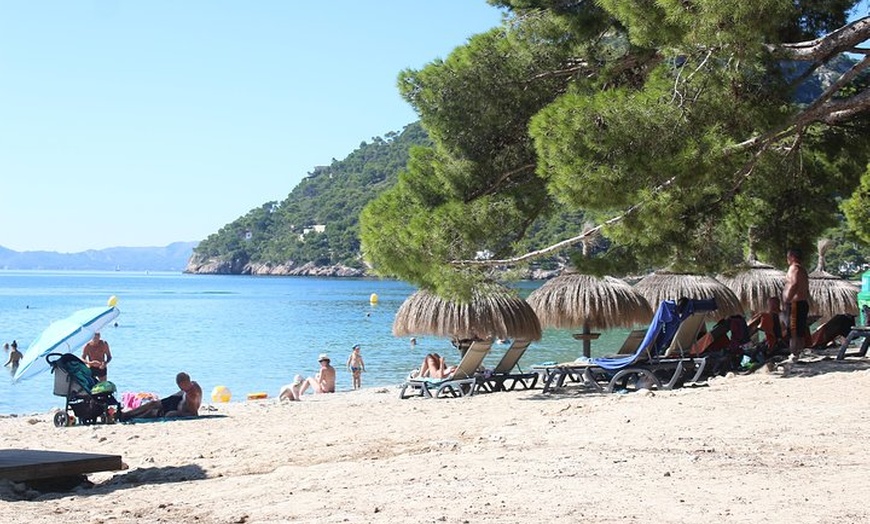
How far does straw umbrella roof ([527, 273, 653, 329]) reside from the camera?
1462 cm

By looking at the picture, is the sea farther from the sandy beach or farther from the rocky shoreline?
the rocky shoreline

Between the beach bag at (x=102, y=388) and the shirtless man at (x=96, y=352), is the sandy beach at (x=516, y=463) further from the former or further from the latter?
the shirtless man at (x=96, y=352)

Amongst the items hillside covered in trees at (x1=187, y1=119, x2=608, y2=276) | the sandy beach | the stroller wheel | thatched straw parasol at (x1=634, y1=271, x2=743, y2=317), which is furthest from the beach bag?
hillside covered in trees at (x1=187, y1=119, x2=608, y2=276)

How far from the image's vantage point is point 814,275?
20.1 meters

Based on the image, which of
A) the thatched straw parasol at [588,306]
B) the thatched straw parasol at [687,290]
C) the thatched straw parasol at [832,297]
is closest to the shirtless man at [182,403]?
the thatched straw parasol at [588,306]

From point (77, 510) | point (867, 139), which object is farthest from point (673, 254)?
point (77, 510)

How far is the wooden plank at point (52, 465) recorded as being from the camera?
5900mm

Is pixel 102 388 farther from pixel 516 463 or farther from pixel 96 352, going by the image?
pixel 516 463

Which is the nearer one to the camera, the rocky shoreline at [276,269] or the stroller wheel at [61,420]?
the stroller wheel at [61,420]

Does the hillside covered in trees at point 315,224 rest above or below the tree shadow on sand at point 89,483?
above

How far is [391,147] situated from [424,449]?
137766 millimetres

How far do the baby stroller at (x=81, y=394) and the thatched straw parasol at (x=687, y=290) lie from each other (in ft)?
29.4

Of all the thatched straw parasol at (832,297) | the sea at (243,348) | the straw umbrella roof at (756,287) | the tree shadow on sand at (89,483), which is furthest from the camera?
the sea at (243,348)

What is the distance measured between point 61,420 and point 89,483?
13.4ft
